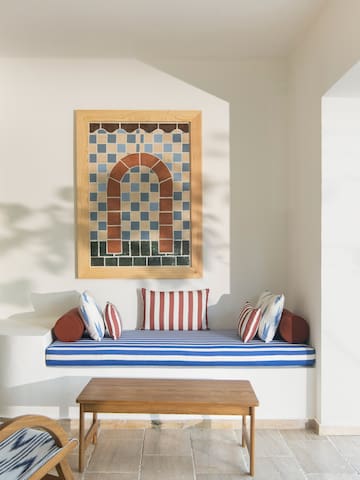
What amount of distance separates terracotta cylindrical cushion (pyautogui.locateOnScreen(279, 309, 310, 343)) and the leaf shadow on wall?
6.26 ft

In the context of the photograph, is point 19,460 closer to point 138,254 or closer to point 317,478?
point 317,478

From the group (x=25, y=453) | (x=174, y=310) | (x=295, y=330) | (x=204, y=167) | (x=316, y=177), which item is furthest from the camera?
(x=204, y=167)

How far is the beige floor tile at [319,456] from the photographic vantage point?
3.14m

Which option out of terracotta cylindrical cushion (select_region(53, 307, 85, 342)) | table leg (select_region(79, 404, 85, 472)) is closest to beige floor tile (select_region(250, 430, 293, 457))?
table leg (select_region(79, 404, 85, 472))

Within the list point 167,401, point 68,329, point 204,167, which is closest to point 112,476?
point 167,401

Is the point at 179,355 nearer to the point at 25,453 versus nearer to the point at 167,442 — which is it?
the point at 167,442

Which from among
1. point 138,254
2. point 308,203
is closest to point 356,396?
point 308,203

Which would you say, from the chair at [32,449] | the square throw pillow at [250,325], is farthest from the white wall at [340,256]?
the chair at [32,449]

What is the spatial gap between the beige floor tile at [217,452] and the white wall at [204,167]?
1.15m

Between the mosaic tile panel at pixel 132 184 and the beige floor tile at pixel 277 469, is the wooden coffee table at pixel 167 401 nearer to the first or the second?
the beige floor tile at pixel 277 469

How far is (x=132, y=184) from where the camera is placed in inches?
180

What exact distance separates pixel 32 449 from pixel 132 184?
2.53 meters

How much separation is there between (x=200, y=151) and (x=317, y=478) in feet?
8.84

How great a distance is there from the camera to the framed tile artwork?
4.55m
